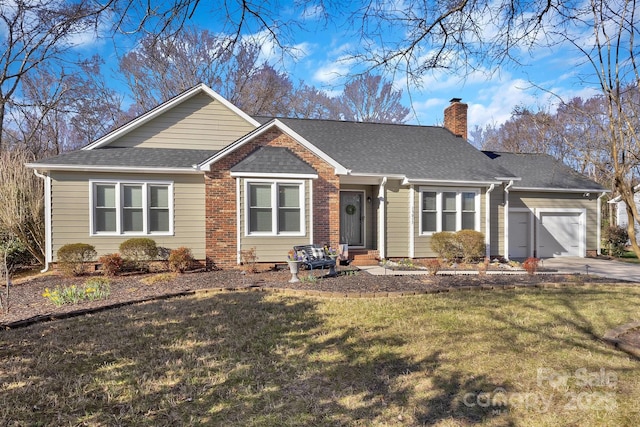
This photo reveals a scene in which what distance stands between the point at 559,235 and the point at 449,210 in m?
6.18

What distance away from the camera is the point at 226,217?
35.4 feet

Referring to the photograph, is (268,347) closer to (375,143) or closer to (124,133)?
(124,133)

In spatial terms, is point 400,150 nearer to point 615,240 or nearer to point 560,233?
point 560,233

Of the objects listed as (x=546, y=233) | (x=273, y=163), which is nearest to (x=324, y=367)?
(x=273, y=163)

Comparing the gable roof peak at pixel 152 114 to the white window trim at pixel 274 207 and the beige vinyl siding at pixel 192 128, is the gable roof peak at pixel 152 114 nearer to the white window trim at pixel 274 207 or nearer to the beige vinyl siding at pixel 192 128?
the beige vinyl siding at pixel 192 128

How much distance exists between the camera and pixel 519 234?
14.9 metres

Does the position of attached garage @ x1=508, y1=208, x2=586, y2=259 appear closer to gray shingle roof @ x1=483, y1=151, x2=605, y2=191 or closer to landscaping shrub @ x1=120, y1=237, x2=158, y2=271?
gray shingle roof @ x1=483, y1=151, x2=605, y2=191

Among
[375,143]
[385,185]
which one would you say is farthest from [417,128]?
[385,185]

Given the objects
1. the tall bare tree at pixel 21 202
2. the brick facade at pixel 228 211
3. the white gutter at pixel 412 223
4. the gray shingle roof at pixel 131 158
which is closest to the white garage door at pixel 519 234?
the white gutter at pixel 412 223

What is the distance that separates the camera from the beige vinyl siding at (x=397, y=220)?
12.6 meters

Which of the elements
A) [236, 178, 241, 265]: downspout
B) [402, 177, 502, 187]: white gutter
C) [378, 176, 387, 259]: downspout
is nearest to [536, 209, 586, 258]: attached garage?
[402, 177, 502, 187]: white gutter

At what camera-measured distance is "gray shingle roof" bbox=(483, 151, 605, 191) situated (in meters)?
14.8

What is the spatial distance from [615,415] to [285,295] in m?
5.52

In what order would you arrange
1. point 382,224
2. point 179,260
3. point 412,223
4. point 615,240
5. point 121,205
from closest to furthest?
point 179,260 → point 121,205 → point 382,224 → point 412,223 → point 615,240
